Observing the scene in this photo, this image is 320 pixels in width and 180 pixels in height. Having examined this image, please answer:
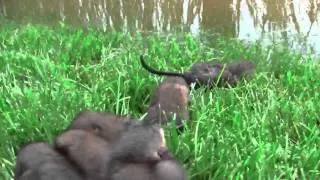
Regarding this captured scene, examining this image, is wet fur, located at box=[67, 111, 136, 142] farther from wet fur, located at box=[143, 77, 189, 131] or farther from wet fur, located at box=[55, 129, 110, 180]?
wet fur, located at box=[143, 77, 189, 131]

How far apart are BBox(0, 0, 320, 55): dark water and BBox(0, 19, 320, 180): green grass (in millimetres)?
941

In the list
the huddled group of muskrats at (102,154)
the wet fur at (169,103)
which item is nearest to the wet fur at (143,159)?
the huddled group of muskrats at (102,154)

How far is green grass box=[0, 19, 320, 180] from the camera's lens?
117 inches

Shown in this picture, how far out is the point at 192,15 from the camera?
22.7ft

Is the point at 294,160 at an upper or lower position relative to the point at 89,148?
lower

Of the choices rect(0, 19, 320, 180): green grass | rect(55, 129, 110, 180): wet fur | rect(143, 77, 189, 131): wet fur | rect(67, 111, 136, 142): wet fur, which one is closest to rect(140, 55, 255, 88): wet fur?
rect(0, 19, 320, 180): green grass

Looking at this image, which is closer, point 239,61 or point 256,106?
point 256,106

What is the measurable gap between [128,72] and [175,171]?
6.28ft

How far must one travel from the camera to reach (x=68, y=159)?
2.30 meters

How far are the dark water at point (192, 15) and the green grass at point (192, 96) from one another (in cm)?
94

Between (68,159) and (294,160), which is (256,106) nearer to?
(294,160)

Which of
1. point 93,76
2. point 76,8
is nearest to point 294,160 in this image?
point 93,76

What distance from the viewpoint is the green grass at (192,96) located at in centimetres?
296

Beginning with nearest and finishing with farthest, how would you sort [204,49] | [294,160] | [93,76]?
[294,160] → [93,76] → [204,49]
